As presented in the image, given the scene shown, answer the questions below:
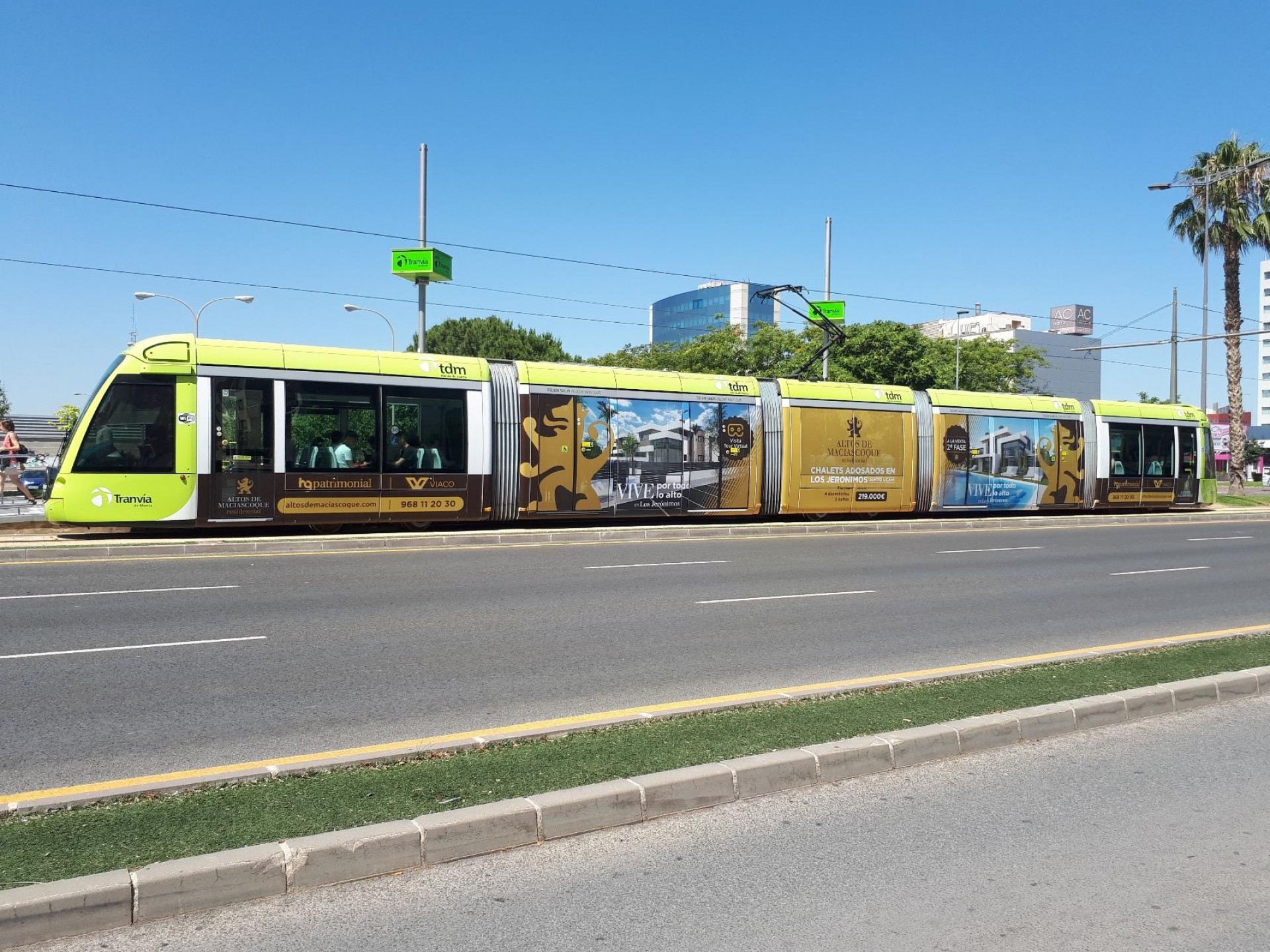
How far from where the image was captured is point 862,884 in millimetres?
4242

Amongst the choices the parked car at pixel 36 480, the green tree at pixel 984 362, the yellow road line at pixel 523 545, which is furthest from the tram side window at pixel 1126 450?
the green tree at pixel 984 362

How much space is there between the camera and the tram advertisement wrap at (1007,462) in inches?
978

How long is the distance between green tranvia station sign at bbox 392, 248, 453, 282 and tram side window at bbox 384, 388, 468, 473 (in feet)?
18.3

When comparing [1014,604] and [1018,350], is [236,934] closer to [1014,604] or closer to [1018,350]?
[1014,604]

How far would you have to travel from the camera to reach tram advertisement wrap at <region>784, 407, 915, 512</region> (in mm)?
22469

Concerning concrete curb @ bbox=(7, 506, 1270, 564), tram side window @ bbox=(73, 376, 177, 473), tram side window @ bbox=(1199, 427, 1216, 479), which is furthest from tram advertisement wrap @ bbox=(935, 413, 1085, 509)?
tram side window @ bbox=(73, 376, 177, 473)

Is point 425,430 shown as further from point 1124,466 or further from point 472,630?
point 1124,466

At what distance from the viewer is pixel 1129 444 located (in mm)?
27922

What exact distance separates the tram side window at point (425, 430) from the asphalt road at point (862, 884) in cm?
1354

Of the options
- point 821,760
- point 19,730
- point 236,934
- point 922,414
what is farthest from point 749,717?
point 922,414

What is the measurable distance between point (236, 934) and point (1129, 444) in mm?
28524

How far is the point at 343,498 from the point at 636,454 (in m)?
5.83

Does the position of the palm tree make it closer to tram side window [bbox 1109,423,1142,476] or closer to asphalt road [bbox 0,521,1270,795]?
tram side window [bbox 1109,423,1142,476]

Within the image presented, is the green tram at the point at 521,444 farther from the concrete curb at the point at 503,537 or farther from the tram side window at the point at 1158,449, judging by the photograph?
the tram side window at the point at 1158,449
